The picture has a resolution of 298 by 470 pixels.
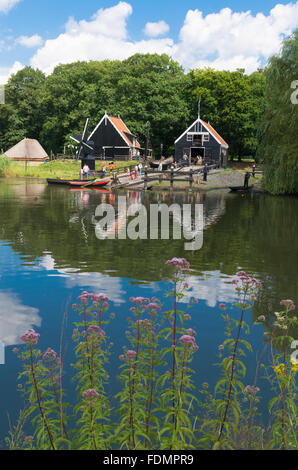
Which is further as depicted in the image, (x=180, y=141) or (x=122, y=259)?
(x=180, y=141)

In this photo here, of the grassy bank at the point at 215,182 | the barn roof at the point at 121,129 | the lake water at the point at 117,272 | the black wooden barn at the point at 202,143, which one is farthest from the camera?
the barn roof at the point at 121,129

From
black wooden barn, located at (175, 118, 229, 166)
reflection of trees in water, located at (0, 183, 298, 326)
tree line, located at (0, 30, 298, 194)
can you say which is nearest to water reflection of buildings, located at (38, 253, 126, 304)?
reflection of trees in water, located at (0, 183, 298, 326)

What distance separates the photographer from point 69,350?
7.46 metres

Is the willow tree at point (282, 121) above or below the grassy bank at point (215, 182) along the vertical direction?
above

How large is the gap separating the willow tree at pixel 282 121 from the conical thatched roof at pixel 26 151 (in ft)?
175

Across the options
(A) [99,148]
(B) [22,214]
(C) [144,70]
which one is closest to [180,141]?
(A) [99,148]

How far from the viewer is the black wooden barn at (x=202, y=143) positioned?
65.1 meters

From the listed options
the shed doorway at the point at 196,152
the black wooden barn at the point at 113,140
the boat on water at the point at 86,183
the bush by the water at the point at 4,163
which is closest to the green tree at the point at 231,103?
the shed doorway at the point at 196,152

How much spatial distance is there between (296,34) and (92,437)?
36.7 metres

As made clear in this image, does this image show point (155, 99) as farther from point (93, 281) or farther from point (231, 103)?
point (93, 281)

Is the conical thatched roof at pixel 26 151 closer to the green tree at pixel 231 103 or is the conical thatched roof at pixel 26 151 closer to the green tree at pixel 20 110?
the green tree at pixel 20 110

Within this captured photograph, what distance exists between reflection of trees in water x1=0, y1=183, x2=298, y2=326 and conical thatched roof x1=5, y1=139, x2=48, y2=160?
5509 cm

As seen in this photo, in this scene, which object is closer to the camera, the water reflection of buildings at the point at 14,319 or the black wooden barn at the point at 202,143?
the water reflection of buildings at the point at 14,319
